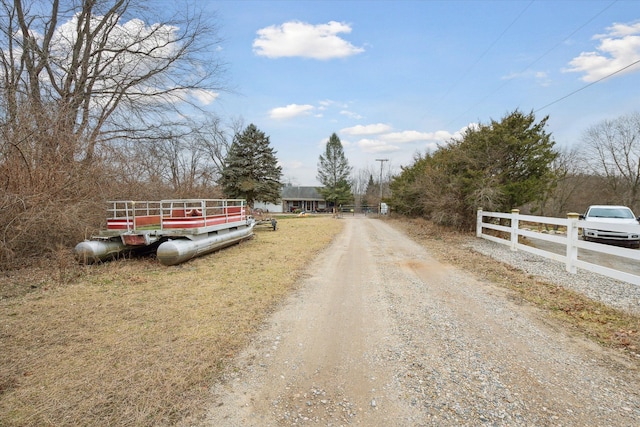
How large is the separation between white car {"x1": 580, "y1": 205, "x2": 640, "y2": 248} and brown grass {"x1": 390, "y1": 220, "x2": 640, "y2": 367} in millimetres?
5722

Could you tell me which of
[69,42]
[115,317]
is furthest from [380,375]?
[69,42]

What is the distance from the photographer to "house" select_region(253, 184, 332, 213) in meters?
54.2

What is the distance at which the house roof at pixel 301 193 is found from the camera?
178ft

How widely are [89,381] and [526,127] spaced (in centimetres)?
1429

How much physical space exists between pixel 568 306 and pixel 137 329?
19.5ft

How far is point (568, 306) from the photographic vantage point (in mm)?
4762

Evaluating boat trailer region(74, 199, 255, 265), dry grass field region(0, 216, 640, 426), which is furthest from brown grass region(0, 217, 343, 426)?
boat trailer region(74, 199, 255, 265)

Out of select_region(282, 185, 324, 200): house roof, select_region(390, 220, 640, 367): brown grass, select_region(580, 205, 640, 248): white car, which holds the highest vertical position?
select_region(282, 185, 324, 200): house roof

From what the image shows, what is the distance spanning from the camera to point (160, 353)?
3.19 meters

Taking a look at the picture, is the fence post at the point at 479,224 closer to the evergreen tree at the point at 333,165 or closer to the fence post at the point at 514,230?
the fence post at the point at 514,230

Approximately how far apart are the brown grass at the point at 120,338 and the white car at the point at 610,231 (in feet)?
37.6

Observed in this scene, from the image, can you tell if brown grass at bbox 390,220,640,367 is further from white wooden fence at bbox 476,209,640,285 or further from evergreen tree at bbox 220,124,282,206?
evergreen tree at bbox 220,124,282,206

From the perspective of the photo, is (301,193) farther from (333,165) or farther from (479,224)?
(479,224)

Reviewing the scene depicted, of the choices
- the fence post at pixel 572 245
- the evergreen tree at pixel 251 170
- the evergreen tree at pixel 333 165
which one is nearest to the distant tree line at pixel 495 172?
the fence post at pixel 572 245
